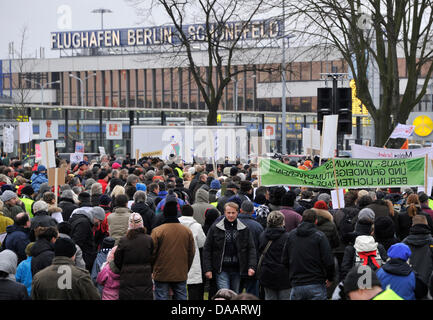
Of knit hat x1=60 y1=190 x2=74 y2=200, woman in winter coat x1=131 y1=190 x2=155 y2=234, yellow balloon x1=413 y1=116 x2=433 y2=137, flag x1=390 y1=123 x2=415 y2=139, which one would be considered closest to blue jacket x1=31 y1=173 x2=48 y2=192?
knit hat x1=60 y1=190 x2=74 y2=200

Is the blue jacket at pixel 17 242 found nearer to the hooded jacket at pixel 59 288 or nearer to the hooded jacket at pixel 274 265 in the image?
the hooded jacket at pixel 59 288

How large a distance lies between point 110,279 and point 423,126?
60.8ft

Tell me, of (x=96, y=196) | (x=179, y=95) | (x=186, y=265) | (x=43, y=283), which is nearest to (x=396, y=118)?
(x=96, y=196)

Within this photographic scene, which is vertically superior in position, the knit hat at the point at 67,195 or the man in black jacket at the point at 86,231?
the knit hat at the point at 67,195

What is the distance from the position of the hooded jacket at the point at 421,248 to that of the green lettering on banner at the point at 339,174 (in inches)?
161

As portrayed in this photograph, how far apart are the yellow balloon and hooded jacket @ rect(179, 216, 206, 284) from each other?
16289 mm

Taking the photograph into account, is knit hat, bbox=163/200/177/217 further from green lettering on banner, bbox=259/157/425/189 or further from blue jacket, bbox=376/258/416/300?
green lettering on banner, bbox=259/157/425/189

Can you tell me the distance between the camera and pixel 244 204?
396 inches

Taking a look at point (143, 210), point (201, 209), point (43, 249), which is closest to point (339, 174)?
point (201, 209)

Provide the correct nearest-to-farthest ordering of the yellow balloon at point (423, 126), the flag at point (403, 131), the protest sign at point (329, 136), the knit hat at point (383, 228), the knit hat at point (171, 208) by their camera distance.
A: the knit hat at point (171, 208)
the knit hat at point (383, 228)
the protest sign at point (329, 136)
the flag at point (403, 131)
the yellow balloon at point (423, 126)

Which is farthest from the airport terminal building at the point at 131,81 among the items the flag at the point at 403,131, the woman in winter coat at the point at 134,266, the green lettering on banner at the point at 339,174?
the woman in winter coat at the point at 134,266

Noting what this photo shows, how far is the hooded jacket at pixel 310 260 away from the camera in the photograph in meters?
8.25

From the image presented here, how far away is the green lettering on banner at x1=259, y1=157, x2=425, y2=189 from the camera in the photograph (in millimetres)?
13188

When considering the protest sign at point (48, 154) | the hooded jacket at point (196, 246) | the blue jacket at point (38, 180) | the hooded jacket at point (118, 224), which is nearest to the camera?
the hooded jacket at point (196, 246)
